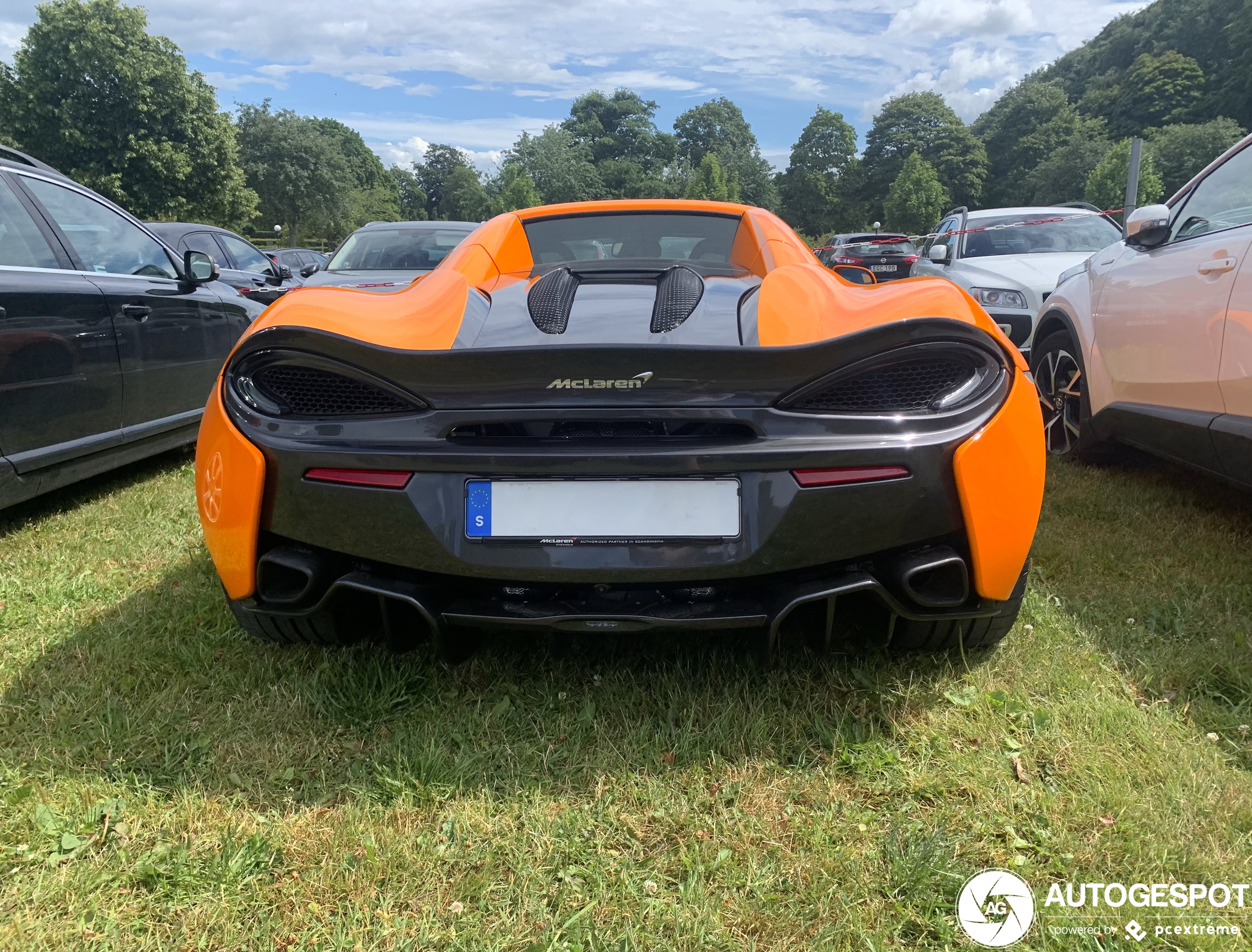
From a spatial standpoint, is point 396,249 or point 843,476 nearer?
point 843,476

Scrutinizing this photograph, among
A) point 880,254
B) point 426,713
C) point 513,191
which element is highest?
point 513,191

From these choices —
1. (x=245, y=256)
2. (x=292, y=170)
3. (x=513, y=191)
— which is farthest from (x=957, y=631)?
(x=513, y=191)

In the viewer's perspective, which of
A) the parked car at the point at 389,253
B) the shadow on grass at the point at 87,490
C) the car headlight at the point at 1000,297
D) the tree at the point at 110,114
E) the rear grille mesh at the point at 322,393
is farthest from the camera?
the tree at the point at 110,114

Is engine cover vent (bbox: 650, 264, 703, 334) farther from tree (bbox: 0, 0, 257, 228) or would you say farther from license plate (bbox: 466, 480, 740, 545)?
tree (bbox: 0, 0, 257, 228)

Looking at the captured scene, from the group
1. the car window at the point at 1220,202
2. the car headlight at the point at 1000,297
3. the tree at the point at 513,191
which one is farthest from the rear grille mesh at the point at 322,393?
the tree at the point at 513,191

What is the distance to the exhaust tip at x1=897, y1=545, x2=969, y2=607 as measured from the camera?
1736 millimetres

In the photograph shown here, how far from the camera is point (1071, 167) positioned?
56406 millimetres

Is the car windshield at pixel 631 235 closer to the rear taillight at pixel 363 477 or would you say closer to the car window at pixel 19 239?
the rear taillight at pixel 363 477

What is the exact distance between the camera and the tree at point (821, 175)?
8025 centimetres

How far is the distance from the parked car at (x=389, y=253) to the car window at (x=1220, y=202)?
4752 millimetres

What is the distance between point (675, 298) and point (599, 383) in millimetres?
Result: 439

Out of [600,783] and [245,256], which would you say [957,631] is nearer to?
[600,783]

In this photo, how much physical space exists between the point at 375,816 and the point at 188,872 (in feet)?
1.11

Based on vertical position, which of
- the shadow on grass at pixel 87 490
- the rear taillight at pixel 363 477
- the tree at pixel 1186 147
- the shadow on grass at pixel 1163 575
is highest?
the tree at pixel 1186 147
